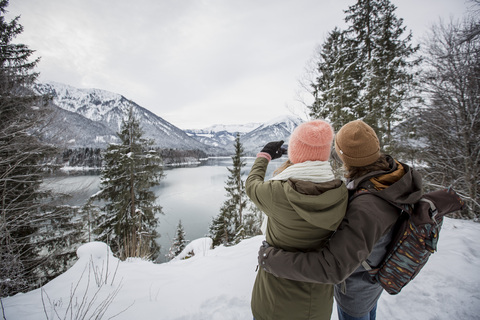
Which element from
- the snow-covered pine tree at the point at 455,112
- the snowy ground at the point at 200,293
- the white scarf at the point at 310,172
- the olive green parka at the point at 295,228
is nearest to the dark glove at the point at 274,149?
the olive green parka at the point at 295,228

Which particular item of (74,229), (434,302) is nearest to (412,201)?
(434,302)

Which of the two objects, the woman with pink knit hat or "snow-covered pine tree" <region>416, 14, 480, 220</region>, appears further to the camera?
"snow-covered pine tree" <region>416, 14, 480, 220</region>

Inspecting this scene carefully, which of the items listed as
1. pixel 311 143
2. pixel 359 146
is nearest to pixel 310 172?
pixel 311 143

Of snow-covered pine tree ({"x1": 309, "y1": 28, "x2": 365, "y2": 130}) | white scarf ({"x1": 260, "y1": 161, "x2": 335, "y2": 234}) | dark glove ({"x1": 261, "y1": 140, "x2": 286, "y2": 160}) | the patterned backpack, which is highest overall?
snow-covered pine tree ({"x1": 309, "y1": 28, "x2": 365, "y2": 130})

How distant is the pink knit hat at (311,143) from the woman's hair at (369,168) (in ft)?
0.96

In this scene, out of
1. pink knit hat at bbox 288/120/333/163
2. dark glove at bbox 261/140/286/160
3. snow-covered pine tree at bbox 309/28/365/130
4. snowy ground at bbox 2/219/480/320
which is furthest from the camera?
snow-covered pine tree at bbox 309/28/365/130

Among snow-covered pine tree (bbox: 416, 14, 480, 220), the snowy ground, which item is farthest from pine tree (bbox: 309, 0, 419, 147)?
the snowy ground

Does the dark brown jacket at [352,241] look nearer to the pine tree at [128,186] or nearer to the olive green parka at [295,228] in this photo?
the olive green parka at [295,228]

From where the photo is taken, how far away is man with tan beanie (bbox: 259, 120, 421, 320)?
2.88 feet

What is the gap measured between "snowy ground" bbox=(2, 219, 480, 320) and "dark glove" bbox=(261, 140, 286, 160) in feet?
6.29

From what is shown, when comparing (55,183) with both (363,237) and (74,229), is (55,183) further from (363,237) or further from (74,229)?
(363,237)

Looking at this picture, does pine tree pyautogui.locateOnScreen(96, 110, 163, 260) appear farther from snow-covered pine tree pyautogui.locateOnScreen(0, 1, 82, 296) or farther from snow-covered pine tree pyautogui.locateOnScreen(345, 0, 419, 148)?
snow-covered pine tree pyautogui.locateOnScreen(345, 0, 419, 148)

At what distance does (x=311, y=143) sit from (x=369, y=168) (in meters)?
0.43

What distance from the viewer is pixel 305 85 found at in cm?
875
